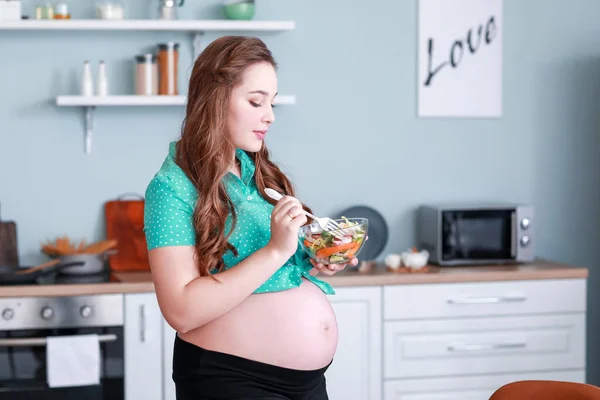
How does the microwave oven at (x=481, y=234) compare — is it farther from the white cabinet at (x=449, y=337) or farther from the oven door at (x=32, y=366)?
the oven door at (x=32, y=366)

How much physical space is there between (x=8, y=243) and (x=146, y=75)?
0.87 m

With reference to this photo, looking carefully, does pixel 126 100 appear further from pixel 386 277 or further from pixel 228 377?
pixel 228 377

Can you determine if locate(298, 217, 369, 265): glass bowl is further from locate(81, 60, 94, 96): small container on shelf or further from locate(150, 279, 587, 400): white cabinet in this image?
locate(81, 60, 94, 96): small container on shelf

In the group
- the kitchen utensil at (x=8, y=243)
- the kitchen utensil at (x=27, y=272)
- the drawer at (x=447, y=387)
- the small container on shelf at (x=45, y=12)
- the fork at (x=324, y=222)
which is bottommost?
the drawer at (x=447, y=387)

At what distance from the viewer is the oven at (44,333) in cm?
300

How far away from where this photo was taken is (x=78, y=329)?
3.03 metres

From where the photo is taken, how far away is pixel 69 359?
3006mm

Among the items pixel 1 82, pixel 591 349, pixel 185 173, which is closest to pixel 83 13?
pixel 1 82

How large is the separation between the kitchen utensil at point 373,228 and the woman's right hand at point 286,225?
6.73 feet

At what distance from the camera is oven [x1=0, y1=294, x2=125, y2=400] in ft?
9.84

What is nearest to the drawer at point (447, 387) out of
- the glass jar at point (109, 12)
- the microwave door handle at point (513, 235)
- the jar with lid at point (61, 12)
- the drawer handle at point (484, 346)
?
the drawer handle at point (484, 346)

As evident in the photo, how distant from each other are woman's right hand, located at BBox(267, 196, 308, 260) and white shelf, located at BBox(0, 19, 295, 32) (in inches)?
76.5

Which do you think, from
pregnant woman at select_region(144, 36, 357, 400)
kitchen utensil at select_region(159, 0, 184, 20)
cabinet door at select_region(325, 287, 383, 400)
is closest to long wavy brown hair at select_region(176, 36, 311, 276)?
pregnant woman at select_region(144, 36, 357, 400)

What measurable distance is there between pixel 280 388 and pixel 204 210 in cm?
40
